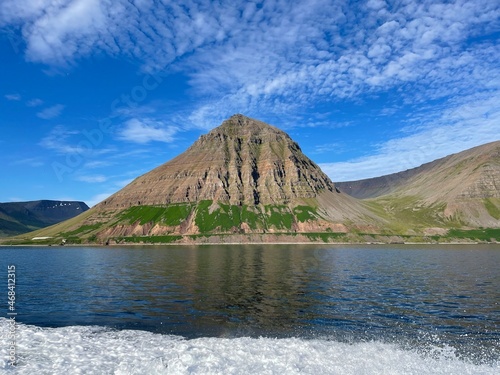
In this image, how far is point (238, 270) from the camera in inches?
A: 3671

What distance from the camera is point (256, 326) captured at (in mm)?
38531

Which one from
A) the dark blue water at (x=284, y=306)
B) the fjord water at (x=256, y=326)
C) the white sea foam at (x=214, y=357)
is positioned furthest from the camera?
the dark blue water at (x=284, y=306)

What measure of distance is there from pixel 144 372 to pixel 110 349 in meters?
6.31

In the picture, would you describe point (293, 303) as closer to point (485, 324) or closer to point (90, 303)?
point (485, 324)

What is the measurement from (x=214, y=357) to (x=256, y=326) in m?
12.9

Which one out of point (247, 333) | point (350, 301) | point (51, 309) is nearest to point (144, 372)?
point (247, 333)

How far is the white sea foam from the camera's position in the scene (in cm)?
2448

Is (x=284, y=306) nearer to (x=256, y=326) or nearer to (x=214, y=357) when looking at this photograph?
(x=256, y=326)

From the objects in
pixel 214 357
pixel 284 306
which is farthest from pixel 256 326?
pixel 214 357

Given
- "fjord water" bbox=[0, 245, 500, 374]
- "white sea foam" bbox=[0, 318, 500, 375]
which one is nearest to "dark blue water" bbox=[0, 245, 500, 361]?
"fjord water" bbox=[0, 245, 500, 374]

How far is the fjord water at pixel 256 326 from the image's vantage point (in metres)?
25.9

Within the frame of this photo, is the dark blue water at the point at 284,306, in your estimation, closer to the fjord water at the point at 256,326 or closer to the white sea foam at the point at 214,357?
the fjord water at the point at 256,326

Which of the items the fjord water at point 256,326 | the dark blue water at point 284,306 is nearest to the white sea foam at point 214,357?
the fjord water at point 256,326

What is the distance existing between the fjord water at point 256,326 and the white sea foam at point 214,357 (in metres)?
0.08
